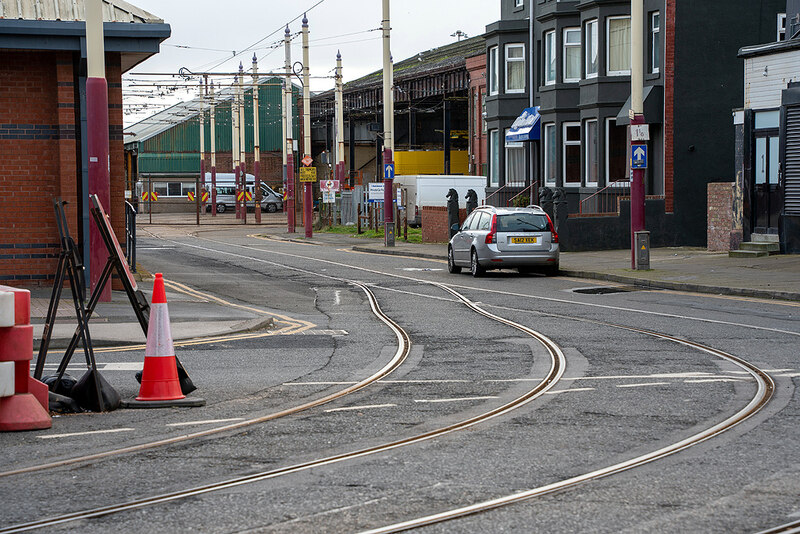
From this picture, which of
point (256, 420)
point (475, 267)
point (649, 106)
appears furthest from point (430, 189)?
point (256, 420)

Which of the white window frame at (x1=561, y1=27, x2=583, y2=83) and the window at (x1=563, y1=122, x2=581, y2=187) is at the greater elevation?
the white window frame at (x1=561, y1=27, x2=583, y2=83)

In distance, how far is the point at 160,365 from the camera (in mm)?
8938

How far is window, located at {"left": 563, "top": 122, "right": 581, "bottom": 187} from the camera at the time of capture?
125 feet

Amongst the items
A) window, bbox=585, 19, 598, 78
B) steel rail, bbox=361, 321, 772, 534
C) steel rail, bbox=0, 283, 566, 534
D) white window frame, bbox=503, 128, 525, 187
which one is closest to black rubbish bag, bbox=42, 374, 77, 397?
steel rail, bbox=0, 283, 566, 534

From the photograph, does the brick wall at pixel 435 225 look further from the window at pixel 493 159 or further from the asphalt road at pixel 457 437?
the asphalt road at pixel 457 437

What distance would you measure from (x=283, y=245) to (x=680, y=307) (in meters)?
25.2

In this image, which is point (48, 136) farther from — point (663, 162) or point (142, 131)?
point (142, 131)

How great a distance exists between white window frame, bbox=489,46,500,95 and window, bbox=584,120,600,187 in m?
7.94

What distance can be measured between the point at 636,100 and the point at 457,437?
17.5 m

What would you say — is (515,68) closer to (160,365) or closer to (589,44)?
(589,44)

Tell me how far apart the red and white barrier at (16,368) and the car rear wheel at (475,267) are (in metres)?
16.8

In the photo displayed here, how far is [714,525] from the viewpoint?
17.7ft

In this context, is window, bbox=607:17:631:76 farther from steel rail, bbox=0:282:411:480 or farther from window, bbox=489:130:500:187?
steel rail, bbox=0:282:411:480

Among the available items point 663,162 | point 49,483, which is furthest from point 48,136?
point 663,162
